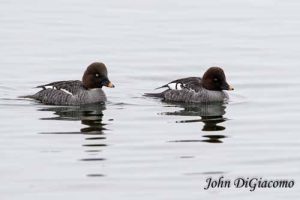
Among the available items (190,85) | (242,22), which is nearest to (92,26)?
(242,22)

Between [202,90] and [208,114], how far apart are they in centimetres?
177

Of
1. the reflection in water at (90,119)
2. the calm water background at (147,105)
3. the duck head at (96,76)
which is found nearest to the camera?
the calm water background at (147,105)

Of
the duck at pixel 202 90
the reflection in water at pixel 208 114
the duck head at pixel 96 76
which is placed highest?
the duck head at pixel 96 76

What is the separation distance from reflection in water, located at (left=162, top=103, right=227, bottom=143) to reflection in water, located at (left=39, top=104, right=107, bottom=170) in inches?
59.1

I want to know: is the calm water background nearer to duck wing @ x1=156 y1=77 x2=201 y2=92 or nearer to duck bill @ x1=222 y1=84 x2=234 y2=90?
duck bill @ x1=222 y1=84 x2=234 y2=90

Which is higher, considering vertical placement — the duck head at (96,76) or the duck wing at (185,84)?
the duck head at (96,76)

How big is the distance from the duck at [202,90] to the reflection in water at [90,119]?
174 centimetres

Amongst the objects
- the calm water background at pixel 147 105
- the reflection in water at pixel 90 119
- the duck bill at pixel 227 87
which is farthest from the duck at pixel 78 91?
the duck bill at pixel 227 87

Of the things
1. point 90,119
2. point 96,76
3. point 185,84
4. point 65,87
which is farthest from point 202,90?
point 90,119

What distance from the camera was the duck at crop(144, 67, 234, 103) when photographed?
24.2 meters

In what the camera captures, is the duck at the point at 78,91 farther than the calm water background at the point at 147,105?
Yes

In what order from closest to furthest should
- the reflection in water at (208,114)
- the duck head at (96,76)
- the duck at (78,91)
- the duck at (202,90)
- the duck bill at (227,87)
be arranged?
1. the reflection in water at (208,114)
2. the duck at (78,91)
3. the duck head at (96,76)
4. the duck bill at (227,87)
5. the duck at (202,90)

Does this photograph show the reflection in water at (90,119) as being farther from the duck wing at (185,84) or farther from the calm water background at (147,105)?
the duck wing at (185,84)

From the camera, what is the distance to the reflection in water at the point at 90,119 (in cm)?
1892
